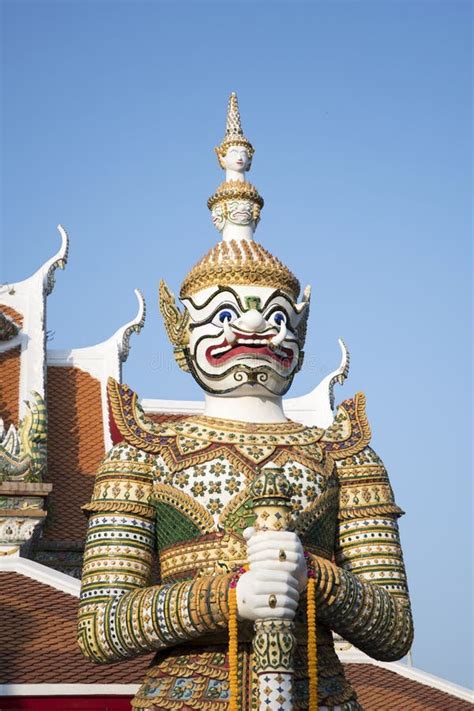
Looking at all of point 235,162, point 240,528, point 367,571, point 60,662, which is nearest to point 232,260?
point 235,162

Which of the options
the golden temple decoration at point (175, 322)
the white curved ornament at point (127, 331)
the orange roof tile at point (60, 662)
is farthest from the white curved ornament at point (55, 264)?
the golden temple decoration at point (175, 322)

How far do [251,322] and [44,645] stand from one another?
12.9ft

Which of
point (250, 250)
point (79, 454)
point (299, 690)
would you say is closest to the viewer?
point (299, 690)

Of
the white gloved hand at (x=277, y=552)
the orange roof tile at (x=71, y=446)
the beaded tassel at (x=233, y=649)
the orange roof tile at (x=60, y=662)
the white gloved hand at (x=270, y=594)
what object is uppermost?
the orange roof tile at (x=71, y=446)

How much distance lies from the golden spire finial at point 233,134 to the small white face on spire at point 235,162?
0.03 meters

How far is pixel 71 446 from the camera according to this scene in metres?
14.1

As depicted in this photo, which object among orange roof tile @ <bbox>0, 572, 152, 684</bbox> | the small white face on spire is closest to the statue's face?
the small white face on spire

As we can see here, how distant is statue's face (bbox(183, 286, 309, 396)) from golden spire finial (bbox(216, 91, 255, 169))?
110cm

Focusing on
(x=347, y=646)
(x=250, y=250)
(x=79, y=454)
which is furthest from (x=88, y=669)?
(x=79, y=454)

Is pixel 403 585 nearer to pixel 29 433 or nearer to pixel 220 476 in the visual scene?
pixel 220 476

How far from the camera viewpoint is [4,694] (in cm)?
801

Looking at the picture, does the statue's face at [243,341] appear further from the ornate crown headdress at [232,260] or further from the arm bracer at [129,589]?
the arm bracer at [129,589]

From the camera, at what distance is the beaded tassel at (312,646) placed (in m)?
5.04

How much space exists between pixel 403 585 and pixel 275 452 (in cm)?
92
